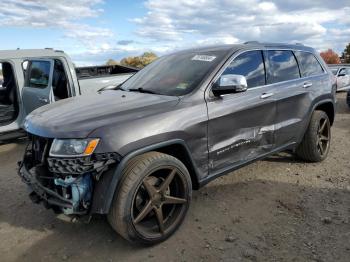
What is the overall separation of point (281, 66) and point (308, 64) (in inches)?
30.6

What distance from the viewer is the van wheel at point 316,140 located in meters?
5.41

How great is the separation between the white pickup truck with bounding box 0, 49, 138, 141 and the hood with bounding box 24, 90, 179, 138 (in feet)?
9.68

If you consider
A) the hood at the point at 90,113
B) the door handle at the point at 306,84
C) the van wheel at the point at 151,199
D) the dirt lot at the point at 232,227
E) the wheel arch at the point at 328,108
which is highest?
the door handle at the point at 306,84

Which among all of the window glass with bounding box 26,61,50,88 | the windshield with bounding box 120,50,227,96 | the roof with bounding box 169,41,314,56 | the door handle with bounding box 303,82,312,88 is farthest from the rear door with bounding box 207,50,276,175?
the window glass with bounding box 26,61,50,88

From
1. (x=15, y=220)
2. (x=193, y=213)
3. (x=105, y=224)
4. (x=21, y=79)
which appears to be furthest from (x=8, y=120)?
(x=193, y=213)

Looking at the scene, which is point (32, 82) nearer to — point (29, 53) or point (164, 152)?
point (29, 53)

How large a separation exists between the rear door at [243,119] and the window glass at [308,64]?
1.01 metres

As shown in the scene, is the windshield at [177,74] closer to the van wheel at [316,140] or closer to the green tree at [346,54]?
Result: the van wheel at [316,140]

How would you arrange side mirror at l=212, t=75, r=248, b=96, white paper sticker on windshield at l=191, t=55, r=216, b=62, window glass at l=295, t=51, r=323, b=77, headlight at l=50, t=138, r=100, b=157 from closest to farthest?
headlight at l=50, t=138, r=100, b=157 → side mirror at l=212, t=75, r=248, b=96 → white paper sticker on windshield at l=191, t=55, r=216, b=62 → window glass at l=295, t=51, r=323, b=77

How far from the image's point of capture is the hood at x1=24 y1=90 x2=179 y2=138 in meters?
3.15

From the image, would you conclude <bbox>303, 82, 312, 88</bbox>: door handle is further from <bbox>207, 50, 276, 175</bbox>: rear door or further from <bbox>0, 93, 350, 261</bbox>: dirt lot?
<bbox>0, 93, 350, 261</bbox>: dirt lot

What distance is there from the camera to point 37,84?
6.99 meters

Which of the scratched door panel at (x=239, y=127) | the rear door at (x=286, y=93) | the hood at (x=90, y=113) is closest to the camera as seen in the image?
the hood at (x=90, y=113)

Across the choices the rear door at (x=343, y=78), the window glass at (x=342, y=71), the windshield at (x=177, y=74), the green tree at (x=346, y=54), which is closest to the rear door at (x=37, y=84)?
the windshield at (x=177, y=74)
